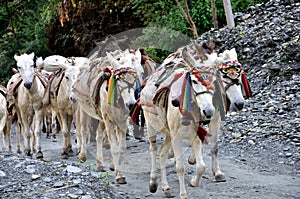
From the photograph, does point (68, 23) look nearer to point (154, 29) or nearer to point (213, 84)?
point (154, 29)

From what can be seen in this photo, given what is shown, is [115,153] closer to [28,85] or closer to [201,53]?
[201,53]

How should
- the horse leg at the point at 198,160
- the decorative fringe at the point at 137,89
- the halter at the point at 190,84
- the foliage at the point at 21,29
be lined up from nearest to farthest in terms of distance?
the halter at the point at 190,84 → the horse leg at the point at 198,160 → the decorative fringe at the point at 137,89 → the foliage at the point at 21,29

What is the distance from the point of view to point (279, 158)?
37.7 feet

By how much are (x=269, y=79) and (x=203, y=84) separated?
29.5 feet

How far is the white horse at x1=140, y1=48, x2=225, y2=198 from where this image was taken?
7.69m

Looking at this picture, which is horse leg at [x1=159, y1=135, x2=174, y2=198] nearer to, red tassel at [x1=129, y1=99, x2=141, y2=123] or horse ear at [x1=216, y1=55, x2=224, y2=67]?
red tassel at [x1=129, y1=99, x2=141, y2=123]

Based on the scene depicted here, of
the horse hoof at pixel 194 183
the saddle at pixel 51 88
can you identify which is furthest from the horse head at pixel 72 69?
the horse hoof at pixel 194 183

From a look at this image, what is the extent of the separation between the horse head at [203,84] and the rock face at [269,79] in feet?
12.5

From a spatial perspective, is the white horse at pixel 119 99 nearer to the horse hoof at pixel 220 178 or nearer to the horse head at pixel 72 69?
the horse hoof at pixel 220 178

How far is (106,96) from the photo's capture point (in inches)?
400

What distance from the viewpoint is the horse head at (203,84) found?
7504 millimetres


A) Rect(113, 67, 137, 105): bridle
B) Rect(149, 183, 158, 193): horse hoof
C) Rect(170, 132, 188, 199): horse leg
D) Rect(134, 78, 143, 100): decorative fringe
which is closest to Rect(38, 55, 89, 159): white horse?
Rect(134, 78, 143, 100): decorative fringe

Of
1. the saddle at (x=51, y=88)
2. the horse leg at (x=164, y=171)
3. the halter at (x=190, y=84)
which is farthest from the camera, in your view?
the saddle at (x=51, y=88)

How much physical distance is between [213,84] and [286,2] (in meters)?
14.1
